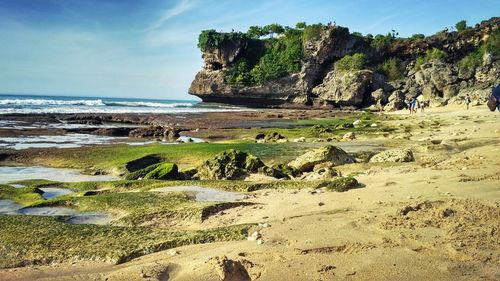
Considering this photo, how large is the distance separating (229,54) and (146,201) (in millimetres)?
77089

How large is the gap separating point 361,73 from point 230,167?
60239 mm

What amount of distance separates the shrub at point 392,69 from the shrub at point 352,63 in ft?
12.2

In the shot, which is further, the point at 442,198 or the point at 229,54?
the point at 229,54

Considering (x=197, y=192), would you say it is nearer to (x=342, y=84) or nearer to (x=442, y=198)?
(x=442, y=198)

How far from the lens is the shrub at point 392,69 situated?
7200cm

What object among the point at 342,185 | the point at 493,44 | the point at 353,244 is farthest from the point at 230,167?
the point at 493,44

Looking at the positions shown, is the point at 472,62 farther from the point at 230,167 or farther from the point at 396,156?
the point at 230,167

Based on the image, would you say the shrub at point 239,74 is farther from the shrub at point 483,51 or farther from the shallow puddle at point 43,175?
the shallow puddle at point 43,175

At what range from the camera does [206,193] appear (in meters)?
8.31

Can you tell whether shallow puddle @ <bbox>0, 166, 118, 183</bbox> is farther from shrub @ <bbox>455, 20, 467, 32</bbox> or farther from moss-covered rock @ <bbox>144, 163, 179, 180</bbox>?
shrub @ <bbox>455, 20, 467, 32</bbox>


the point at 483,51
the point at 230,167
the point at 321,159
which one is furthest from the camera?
the point at 483,51

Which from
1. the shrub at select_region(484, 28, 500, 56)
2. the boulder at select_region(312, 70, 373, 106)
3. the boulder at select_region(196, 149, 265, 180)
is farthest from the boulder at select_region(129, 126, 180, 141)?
the shrub at select_region(484, 28, 500, 56)

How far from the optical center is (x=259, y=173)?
1063 centimetres

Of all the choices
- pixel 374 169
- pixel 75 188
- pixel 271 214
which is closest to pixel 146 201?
pixel 271 214
